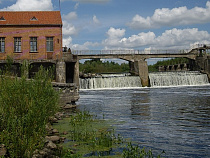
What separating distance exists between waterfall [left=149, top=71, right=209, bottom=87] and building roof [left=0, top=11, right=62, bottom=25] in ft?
53.3

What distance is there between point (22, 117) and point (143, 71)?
3616 cm

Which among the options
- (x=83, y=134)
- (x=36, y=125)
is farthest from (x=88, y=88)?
(x=36, y=125)

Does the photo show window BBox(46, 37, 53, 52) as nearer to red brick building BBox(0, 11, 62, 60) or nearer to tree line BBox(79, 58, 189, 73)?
red brick building BBox(0, 11, 62, 60)

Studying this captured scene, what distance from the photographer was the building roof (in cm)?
3419

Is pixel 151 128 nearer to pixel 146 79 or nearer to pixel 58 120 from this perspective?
pixel 58 120

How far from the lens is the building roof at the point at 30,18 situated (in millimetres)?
34188

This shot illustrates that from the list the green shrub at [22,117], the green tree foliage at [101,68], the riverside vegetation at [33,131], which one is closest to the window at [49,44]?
the riverside vegetation at [33,131]

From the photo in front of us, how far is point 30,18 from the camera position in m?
34.9

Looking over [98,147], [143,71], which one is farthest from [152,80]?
[98,147]

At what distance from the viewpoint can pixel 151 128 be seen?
9.40 m

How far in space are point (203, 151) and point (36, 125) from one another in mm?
4142

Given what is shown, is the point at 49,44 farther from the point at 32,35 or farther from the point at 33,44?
the point at 32,35

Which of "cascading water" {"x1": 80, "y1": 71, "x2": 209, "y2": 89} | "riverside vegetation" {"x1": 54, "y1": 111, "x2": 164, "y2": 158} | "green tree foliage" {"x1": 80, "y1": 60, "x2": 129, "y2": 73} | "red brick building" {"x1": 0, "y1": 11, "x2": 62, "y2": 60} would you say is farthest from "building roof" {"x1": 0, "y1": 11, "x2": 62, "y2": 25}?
"riverside vegetation" {"x1": 54, "y1": 111, "x2": 164, "y2": 158}

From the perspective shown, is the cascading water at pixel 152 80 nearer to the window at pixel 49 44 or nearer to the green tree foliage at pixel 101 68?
the window at pixel 49 44
